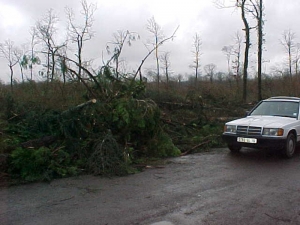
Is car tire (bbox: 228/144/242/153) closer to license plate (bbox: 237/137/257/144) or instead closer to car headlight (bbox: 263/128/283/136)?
license plate (bbox: 237/137/257/144)

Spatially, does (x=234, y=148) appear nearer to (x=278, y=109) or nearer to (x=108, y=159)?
(x=278, y=109)

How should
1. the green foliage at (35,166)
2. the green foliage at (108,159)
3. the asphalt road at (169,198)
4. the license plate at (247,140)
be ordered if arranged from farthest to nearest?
the license plate at (247,140) < the green foliage at (108,159) < the green foliage at (35,166) < the asphalt road at (169,198)

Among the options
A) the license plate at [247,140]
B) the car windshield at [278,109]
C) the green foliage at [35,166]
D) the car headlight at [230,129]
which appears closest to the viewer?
the green foliage at [35,166]

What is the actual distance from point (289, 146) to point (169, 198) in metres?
5.02

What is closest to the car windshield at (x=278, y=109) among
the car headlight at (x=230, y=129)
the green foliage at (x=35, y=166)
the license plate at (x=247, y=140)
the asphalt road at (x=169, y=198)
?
the car headlight at (x=230, y=129)

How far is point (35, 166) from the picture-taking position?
23.2 feet

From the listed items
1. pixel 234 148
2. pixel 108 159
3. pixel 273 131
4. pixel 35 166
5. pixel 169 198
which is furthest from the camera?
pixel 234 148

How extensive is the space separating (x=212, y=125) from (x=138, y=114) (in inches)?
214

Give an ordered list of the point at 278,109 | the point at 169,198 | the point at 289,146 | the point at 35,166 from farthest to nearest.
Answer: the point at 278,109 → the point at 289,146 → the point at 35,166 → the point at 169,198

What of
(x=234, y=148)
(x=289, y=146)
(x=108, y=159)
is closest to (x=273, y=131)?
(x=289, y=146)

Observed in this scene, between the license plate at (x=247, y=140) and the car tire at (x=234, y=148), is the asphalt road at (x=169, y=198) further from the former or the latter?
the car tire at (x=234, y=148)

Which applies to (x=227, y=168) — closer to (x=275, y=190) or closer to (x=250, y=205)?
(x=275, y=190)

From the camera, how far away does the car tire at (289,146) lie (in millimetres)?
8688

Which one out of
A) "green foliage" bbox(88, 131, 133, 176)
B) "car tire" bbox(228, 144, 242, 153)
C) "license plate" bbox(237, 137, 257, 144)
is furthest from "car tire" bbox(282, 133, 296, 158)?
"green foliage" bbox(88, 131, 133, 176)
